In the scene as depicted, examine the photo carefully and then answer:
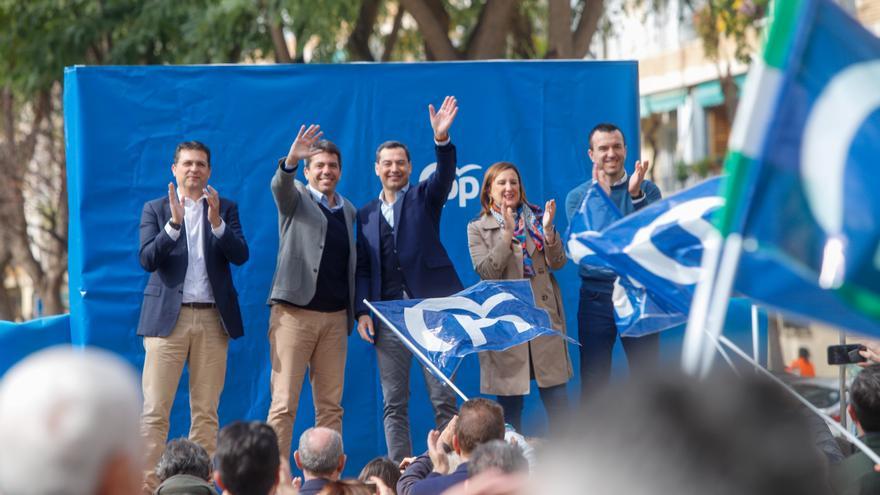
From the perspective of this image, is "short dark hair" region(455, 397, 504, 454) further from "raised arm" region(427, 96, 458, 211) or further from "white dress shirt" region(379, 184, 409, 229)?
"white dress shirt" region(379, 184, 409, 229)

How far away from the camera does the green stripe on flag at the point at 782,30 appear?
3.61m

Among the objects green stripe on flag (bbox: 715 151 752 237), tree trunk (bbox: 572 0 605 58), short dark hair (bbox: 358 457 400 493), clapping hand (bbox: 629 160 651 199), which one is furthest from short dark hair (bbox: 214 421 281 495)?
tree trunk (bbox: 572 0 605 58)

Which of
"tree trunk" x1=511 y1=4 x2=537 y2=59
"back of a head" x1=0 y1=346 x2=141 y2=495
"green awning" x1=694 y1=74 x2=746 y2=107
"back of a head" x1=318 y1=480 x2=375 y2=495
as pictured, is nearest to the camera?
"back of a head" x1=0 y1=346 x2=141 y2=495

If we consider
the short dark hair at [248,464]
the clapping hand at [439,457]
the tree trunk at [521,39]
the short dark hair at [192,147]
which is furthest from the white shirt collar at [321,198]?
the tree trunk at [521,39]

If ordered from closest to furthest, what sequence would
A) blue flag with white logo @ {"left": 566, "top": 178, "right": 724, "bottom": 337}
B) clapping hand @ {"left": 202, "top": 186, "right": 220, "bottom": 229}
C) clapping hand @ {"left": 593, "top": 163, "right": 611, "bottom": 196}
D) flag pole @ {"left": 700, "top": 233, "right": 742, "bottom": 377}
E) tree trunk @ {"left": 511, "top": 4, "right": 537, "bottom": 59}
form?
flag pole @ {"left": 700, "top": 233, "right": 742, "bottom": 377} → blue flag with white logo @ {"left": 566, "top": 178, "right": 724, "bottom": 337} → clapping hand @ {"left": 202, "top": 186, "right": 220, "bottom": 229} → clapping hand @ {"left": 593, "top": 163, "right": 611, "bottom": 196} → tree trunk @ {"left": 511, "top": 4, "right": 537, "bottom": 59}

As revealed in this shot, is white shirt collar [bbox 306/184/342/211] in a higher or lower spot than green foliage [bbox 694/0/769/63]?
lower

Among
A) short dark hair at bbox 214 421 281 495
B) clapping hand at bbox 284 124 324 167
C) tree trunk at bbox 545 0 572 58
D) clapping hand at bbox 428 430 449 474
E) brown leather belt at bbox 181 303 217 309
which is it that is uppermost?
tree trunk at bbox 545 0 572 58

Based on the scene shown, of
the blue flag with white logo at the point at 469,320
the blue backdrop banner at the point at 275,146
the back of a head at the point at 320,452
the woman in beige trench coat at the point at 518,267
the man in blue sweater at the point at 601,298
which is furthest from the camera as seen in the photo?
the blue backdrop banner at the point at 275,146

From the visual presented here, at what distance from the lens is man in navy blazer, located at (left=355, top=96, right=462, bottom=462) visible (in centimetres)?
815

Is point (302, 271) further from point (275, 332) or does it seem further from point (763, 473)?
point (763, 473)

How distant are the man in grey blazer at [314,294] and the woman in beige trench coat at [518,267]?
2.79 ft

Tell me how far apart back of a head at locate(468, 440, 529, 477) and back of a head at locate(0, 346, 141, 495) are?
1.99 meters

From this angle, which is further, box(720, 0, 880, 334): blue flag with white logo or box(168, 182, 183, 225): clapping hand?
box(168, 182, 183, 225): clapping hand

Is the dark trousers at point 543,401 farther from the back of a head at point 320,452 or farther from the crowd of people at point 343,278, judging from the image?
the back of a head at point 320,452
